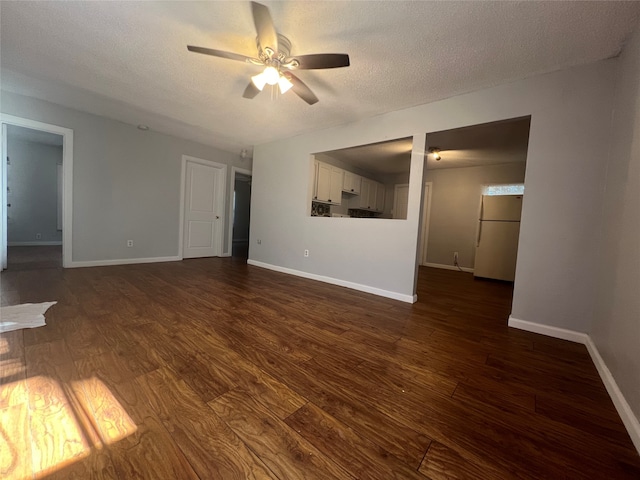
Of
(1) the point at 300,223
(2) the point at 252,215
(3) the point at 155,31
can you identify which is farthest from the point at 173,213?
(3) the point at 155,31

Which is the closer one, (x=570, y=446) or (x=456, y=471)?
(x=456, y=471)

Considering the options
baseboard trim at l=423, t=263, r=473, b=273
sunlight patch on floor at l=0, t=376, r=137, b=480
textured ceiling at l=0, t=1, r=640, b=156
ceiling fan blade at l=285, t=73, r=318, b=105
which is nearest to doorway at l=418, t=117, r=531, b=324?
baseboard trim at l=423, t=263, r=473, b=273

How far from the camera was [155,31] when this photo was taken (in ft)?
6.28

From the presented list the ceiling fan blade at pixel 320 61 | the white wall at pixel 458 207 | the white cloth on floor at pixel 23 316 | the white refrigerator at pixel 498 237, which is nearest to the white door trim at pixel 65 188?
the white cloth on floor at pixel 23 316

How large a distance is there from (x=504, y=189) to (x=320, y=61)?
15.4 ft

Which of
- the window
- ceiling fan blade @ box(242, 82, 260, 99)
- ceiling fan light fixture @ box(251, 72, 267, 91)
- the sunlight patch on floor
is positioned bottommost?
the sunlight patch on floor

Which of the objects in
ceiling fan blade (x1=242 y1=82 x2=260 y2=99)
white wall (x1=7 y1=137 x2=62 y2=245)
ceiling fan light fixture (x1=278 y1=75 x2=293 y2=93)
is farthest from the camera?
white wall (x1=7 y1=137 x2=62 y2=245)

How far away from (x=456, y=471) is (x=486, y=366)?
3.02 feet

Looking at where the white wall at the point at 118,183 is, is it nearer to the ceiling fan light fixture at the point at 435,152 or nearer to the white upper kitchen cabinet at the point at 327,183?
the white upper kitchen cabinet at the point at 327,183

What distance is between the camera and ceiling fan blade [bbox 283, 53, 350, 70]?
1.74m

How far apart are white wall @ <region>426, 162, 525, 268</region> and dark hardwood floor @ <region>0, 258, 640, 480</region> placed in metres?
3.42

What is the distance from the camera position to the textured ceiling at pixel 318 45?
1.63 metres

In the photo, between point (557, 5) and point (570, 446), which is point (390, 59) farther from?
point (570, 446)

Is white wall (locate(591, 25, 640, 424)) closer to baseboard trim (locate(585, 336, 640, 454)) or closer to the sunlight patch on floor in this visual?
baseboard trim (locate(585, 336, 640, 454))
